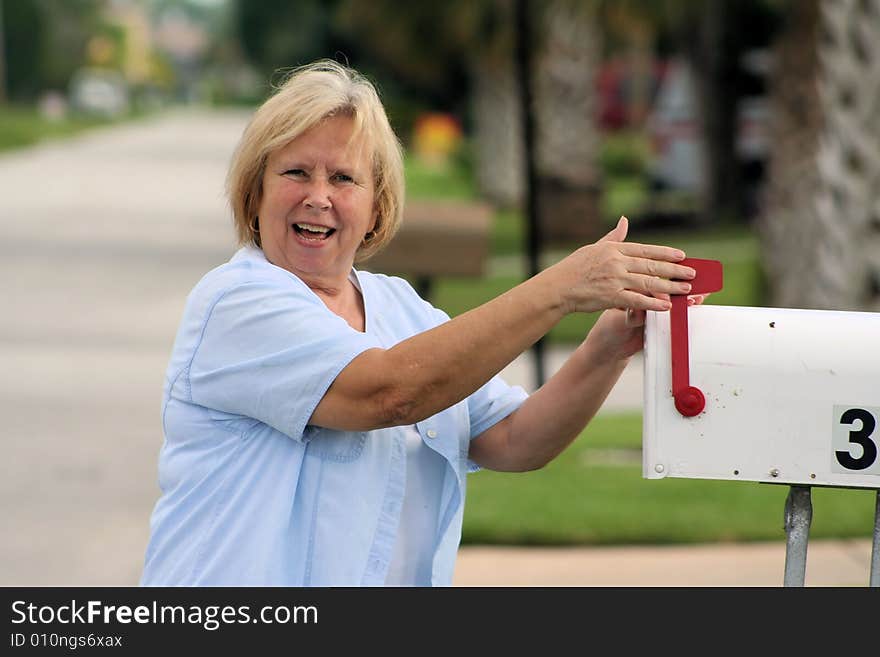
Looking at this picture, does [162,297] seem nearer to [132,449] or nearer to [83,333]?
[83,333]

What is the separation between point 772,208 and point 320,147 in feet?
43.1

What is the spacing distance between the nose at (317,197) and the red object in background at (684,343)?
62 centimetres

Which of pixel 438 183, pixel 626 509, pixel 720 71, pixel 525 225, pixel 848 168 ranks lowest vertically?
pixel 626 509

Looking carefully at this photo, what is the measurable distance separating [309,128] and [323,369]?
0.43 m

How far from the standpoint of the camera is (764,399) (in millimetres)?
2320

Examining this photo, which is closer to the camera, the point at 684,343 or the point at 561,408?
the point at 684,343

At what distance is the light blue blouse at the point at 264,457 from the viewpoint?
7.84 feet

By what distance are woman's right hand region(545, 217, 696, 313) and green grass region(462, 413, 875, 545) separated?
3.35 m

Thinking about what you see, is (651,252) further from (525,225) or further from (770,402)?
(525,225)

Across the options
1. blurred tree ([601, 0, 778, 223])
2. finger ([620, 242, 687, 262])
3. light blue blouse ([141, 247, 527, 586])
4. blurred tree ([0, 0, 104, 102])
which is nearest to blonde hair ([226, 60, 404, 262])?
light blue blouse ([141, 247, 527, 586])

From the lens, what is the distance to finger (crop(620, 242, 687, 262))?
2.33 m

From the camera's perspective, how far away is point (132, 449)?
7613 mm

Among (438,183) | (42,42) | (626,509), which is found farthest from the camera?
(42,42)

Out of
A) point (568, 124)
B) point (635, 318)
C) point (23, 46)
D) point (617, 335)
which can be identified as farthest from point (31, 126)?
point (635, 318)
